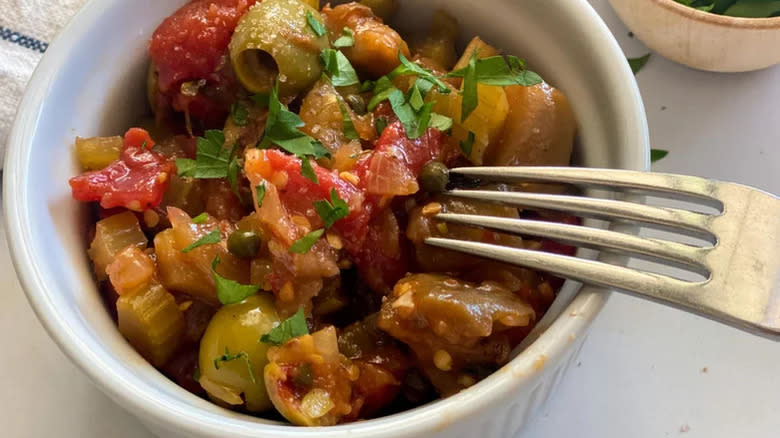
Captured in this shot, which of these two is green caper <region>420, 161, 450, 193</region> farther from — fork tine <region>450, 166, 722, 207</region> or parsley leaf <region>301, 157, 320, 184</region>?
parsley leaf <region>301, 157, 320, 184</region>

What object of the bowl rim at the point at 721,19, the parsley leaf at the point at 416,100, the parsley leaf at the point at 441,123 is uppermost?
the bowl rim at the point at 721,19

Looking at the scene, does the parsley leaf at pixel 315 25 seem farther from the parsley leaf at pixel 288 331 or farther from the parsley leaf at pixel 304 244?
the parsley leaf at pixel 288 331

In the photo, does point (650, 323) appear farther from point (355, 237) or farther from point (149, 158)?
point (149, 158)

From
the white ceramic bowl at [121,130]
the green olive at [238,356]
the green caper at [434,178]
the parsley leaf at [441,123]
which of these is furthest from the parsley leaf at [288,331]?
the parsley leaf at [441,123]

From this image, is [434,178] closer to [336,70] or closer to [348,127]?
[348,127]

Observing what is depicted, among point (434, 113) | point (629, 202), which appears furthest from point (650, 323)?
point (434, 113)

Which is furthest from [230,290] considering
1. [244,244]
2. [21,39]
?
[21,39]
